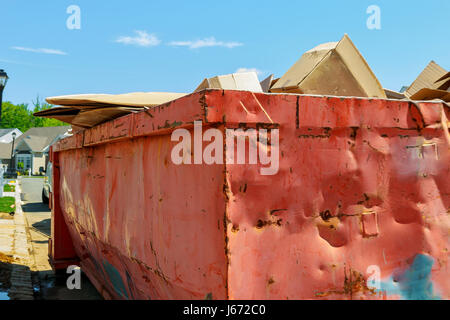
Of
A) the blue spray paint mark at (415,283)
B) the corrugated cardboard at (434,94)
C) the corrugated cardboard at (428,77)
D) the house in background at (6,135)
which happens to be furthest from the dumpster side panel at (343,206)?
the house in background at (6,135)

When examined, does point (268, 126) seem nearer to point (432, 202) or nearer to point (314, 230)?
point (314, 230)

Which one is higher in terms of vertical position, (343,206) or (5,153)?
(5,153)

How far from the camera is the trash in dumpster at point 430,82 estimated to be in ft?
9.24

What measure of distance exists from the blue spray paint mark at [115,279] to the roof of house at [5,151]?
69973 mm

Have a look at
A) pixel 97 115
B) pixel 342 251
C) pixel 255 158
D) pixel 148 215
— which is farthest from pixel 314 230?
pixel 97 115

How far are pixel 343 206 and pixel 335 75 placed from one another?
866mm

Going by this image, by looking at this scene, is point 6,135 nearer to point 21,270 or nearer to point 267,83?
point 21,270

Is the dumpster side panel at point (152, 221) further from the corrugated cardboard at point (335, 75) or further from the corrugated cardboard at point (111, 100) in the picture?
the corrugated cardboard at point (335, 75)

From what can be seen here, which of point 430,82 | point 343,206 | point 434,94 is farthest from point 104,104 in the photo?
point 430,82

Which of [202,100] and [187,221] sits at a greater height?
[202,100]

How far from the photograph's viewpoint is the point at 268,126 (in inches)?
70.8

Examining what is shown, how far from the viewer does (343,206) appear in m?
1.94

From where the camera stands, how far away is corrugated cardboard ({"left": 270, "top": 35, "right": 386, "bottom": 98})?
2.32 meters

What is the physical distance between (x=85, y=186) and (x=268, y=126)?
258cm
